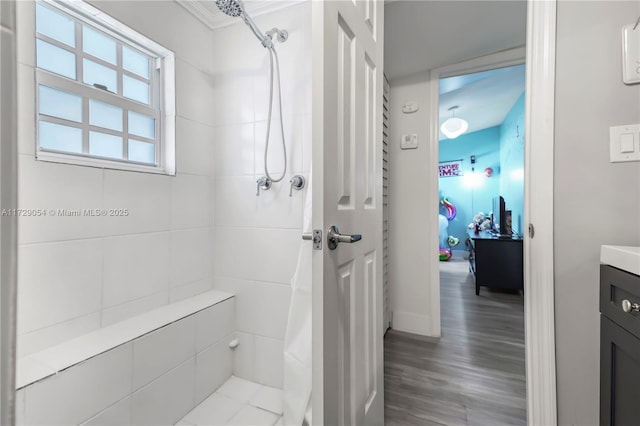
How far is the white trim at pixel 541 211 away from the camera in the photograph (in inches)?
40.0

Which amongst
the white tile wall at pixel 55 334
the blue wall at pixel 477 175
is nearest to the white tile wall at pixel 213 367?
the white tile wall at pixel 55 334

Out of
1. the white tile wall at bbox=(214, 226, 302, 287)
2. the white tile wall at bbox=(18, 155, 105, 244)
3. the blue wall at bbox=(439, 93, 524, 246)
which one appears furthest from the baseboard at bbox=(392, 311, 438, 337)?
the blue wall at bbox=(439, 93, 524, 246)

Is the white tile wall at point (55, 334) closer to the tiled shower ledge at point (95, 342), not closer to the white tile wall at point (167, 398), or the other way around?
the tiled shower ledge at point (95, 342)

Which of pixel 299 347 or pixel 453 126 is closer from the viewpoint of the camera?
pixel 299 347

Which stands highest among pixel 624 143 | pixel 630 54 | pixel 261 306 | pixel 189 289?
pixel 630 54

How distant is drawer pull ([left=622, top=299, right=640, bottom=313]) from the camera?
725 millimetres

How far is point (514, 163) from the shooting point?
395 cm

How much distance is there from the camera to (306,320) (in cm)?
126

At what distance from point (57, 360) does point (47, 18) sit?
1358mm

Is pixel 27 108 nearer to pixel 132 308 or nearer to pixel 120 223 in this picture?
pixel 120 223

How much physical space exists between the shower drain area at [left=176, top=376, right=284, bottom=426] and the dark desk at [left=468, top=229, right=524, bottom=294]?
2778 mm

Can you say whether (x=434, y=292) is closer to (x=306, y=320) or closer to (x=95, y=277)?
(x=306, y=320)

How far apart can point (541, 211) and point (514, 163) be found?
11.8ft

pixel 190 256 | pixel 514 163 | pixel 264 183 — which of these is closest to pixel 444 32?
pixel 264 183
